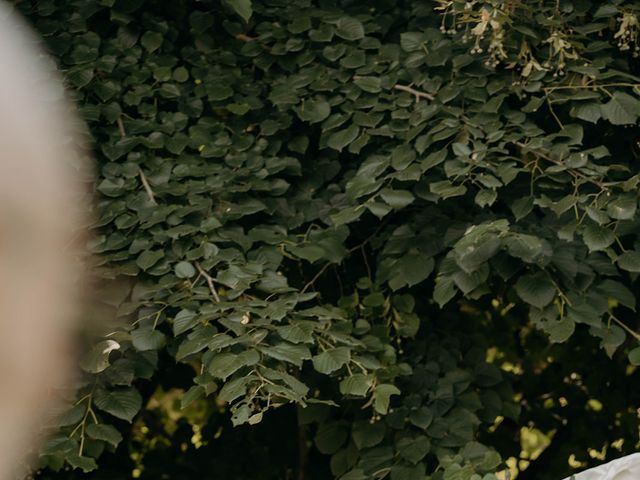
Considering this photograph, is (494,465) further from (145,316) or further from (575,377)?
(575,377)

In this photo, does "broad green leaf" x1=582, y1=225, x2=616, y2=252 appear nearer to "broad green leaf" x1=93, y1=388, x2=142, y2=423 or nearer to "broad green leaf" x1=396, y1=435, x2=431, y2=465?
"broad green leaf" x1=396, y1=435, x2=431, y2=465

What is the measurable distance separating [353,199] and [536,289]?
50 cm

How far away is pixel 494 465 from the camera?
2.19 meters

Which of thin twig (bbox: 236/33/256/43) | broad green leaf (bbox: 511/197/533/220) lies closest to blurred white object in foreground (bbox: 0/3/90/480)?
broad green leaf (bbox: 511/197/533/220)

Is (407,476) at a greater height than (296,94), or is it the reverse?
(296,94)

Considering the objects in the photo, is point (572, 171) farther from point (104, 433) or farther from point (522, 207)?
point (104, 433)

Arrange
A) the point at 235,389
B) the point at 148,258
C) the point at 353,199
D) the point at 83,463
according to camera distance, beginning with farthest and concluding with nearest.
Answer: the point at 353,199 → the point at 148,258 → the point at 83,463 → the point at 235,389

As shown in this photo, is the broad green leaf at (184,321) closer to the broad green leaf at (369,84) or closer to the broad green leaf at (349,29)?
the broad green leaf at (369,84)

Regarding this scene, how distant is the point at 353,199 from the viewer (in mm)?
2486

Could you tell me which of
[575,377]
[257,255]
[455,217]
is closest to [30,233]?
[257,255]

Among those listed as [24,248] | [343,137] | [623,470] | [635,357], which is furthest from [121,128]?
[24,248]

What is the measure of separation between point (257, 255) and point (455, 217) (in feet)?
1.77

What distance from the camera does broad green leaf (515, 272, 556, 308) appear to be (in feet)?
7.60

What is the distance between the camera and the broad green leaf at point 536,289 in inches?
91.2
